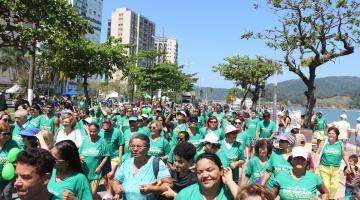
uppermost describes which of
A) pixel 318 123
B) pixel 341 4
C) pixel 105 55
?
pixel 341 4

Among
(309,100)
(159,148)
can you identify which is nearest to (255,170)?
(159,148)

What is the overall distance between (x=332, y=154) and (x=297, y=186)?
3.60 meters

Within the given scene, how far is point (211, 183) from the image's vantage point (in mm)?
3465

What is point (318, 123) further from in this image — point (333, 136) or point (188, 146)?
point (188, 146)

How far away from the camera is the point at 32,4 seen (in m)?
14.1

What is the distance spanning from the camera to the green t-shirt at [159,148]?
7.62 metres

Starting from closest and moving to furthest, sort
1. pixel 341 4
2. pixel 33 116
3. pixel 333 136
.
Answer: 1. pixel 333 136
2. pixel 33 116
3. pixel 341 4

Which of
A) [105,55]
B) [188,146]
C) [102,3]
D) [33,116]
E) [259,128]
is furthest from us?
[102,3]

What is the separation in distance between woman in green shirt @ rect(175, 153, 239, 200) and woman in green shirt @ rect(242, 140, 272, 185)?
9.77 ft

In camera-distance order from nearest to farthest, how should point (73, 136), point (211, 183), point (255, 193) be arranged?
point (255, 193) → point (211, 183) → point (73, 136)

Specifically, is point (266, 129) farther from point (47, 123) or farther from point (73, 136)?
point (73, 136)

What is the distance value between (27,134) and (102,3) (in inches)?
5553

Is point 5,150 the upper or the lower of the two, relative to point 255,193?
lower

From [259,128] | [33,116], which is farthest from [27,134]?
[259,128]
